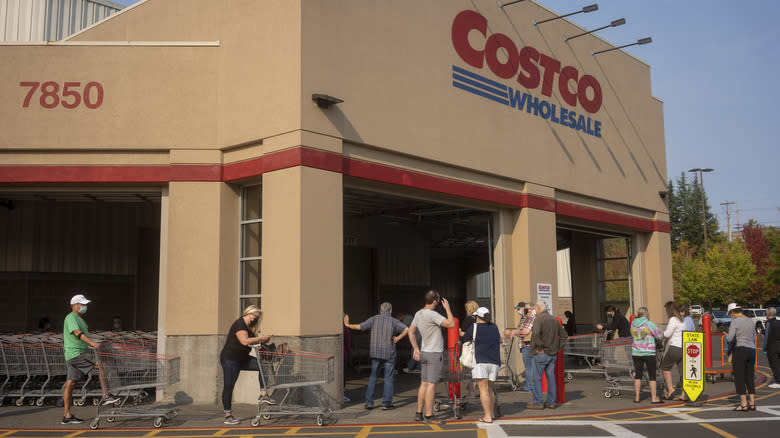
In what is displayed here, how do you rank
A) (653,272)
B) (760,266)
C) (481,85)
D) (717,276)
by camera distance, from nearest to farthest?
(481,85) → (653,272) → (717,276) → (760,266)

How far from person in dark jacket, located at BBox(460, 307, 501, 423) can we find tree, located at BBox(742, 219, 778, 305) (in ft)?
173

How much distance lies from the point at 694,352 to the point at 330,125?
8115 mm

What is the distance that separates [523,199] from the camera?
675 inches

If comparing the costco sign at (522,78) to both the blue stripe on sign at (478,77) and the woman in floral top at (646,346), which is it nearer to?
the blue stripe on sign at (478,77)

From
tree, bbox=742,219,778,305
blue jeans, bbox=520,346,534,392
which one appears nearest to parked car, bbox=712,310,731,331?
tree, bbox=742,219,778,305

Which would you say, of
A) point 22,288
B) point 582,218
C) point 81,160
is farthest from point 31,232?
point 582,218

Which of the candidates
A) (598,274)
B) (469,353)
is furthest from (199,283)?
(598,274)

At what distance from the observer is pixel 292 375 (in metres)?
11.0

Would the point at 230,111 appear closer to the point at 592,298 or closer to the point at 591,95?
the point at 591,95

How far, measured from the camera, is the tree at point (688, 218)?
78000 millimetres

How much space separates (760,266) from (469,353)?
58.9 meters

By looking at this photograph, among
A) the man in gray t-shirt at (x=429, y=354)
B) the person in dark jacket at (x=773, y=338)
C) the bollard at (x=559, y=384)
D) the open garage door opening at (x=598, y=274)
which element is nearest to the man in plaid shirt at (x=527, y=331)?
the bollard at (x=559, y=384)

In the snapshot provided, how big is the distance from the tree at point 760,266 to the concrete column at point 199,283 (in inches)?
2110

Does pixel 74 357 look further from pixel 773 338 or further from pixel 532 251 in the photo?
pixel 773 338
